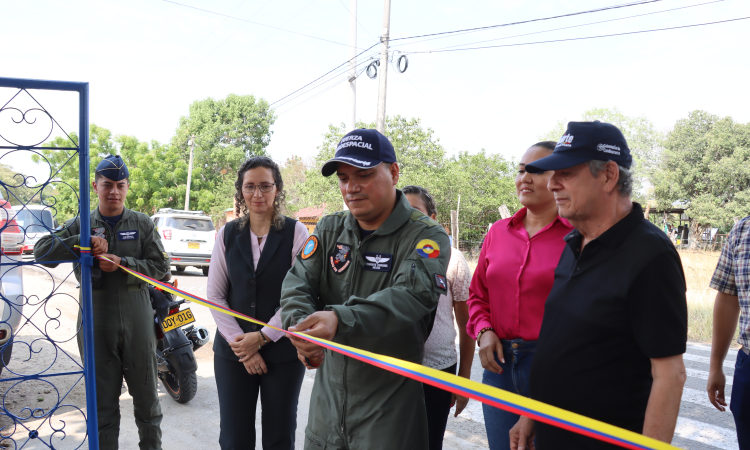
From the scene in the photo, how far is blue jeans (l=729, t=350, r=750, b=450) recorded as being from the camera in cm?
233

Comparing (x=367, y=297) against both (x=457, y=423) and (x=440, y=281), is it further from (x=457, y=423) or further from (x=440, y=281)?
(x=457, y=423)

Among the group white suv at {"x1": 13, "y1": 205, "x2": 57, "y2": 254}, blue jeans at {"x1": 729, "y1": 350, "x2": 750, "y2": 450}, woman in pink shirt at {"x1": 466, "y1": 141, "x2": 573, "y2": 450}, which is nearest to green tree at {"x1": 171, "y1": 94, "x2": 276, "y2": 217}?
white suv at {"x1": 13, "y1": 205, "x2": 57, "y2": 254}

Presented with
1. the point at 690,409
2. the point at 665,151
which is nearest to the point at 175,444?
the point at 690,409

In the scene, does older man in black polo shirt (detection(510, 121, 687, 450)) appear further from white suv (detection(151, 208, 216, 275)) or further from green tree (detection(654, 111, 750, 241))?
green tree (detection(654, 111, 750, 241))

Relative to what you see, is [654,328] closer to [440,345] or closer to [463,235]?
[440,345]

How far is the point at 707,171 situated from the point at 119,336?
115 ft

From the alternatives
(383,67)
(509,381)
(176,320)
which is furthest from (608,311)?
(383,67)

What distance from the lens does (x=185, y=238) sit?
12.9 m

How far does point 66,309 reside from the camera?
29.4ft

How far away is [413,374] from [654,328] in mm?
704

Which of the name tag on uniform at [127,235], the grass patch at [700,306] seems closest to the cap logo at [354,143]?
the name tag on uniform at [127,235]

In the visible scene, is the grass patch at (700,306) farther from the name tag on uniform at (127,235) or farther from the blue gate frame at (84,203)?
the blue gate frame at (84,203)

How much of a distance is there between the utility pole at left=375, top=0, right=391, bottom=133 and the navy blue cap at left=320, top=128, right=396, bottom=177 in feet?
32.7

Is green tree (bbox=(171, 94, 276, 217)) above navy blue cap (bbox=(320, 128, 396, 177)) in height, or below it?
above
